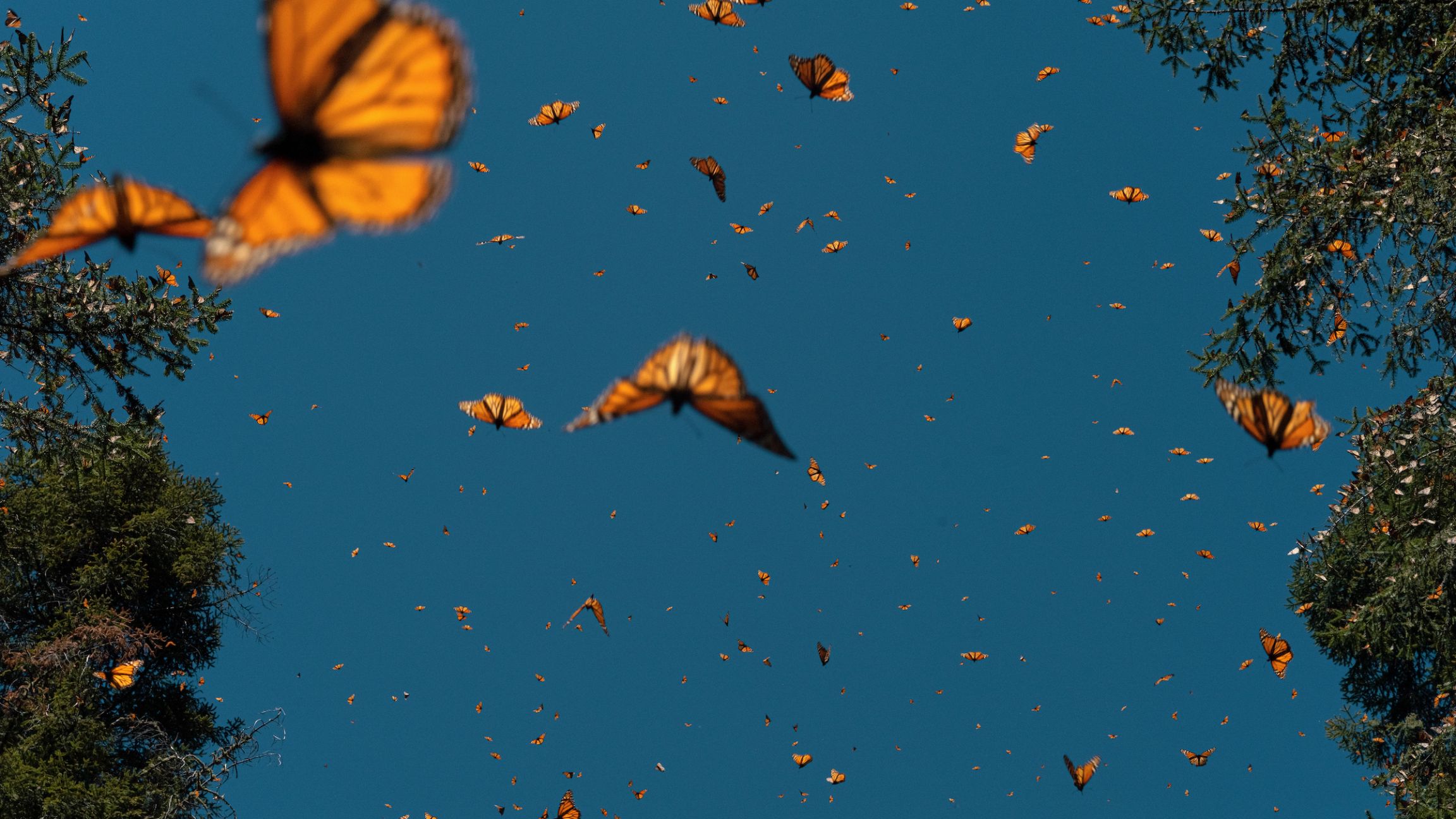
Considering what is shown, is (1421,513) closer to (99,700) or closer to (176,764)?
(176,764)

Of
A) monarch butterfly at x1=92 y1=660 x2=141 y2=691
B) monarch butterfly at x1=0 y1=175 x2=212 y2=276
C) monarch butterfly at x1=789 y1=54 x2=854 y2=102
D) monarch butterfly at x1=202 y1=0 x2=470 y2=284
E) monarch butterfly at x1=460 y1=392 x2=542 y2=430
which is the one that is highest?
monarch butterfly at x1=789 y1=54 x2=854 y2=102

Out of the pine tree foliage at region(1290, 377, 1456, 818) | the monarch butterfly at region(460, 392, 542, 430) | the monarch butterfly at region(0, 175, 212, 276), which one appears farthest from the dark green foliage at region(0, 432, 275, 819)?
the pine tree foliage at region(1290, 377, 1456, 818)

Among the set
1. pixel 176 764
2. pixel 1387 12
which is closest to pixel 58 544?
pixel 176 764

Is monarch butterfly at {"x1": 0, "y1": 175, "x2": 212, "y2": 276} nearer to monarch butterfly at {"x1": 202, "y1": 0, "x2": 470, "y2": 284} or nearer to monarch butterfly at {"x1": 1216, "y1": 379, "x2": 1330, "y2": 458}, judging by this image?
monarch butterfly at {"x1": 202, "y1": 0, "x2": 470, "y2": 284}

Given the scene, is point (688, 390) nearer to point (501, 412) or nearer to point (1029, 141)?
point (501, 412)

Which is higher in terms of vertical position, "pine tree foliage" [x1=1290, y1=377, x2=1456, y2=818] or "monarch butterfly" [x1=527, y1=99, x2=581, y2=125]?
"monarch butterfly" [x1=527, y1=99, x2=581, y2=125]

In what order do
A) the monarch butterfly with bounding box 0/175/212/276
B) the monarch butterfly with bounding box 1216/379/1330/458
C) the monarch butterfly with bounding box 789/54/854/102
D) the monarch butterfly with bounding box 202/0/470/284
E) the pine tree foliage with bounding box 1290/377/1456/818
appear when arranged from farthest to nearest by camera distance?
1. the monarch butterfly with bounding box 789/54/854/102
2. the pine tree foliage with bounding box 1290/377/1456/818
3. the monarch butterfly with bounding box 1216/379/1330/458
4. the monarch butterfly with bounding box 0/175/212/276
5. the monarch butterfly with bounding box 202/0/470/284
